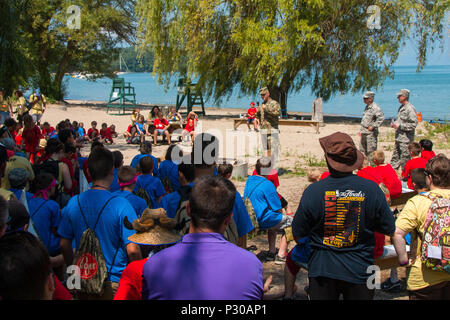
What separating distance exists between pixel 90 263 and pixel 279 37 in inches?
790

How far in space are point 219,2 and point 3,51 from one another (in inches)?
655

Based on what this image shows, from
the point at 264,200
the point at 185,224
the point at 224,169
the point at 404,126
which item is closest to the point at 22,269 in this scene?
the point at 185,224

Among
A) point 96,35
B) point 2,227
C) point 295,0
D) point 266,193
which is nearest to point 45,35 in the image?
point 96,35

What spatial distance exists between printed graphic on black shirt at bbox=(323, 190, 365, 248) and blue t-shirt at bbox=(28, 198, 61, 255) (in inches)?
93.7

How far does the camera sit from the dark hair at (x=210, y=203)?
2.18 m

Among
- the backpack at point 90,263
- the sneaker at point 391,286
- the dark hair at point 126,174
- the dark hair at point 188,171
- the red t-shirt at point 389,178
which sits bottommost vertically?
the sneaker at point 391,286

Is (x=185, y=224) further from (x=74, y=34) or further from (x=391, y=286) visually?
(x=74, y=34)

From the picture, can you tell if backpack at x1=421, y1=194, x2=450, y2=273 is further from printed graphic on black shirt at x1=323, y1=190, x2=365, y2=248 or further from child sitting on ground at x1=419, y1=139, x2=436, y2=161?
child sitting on ground at x1=419, y1=139, x2=436, y2=161

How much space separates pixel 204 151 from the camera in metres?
4.10

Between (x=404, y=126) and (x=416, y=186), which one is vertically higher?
(x=404, y=126)

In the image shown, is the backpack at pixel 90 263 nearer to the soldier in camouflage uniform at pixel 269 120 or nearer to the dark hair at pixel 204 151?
the dark hair at pixel 204 151

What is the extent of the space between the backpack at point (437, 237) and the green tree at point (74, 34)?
27.8m

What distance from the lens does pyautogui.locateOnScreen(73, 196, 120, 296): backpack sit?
10.5 ft

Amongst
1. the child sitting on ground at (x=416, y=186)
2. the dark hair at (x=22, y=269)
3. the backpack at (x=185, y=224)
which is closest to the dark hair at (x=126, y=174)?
the backpack at (x=185, y=224)
